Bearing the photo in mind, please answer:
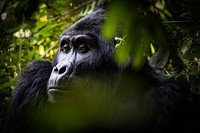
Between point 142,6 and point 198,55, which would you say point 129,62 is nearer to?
point 198,55

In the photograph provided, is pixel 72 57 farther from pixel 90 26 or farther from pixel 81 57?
pixel 90 26

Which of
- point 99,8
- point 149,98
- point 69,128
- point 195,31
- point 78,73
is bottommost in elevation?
point 69,128

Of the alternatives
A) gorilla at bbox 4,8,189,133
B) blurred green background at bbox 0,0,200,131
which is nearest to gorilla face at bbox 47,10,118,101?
gorilla at bbox 4,8,189,133

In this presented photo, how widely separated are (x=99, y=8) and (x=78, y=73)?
768mm

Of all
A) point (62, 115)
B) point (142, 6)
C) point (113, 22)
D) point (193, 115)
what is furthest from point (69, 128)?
point (113, 22)

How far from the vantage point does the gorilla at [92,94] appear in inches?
105

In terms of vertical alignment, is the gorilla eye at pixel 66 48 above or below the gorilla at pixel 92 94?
above

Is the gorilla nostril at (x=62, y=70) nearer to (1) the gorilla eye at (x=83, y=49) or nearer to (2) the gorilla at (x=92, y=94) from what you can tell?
(2) the gorilla at (x=92, y=94)

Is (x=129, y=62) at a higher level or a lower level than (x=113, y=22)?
lower

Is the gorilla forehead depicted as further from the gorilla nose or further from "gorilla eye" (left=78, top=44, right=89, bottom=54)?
the gorilla nose

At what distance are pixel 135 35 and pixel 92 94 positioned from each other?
1558mm

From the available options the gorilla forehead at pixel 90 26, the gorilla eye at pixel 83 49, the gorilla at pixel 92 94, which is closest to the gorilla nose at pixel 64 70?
the gorilla at pixel 92 94

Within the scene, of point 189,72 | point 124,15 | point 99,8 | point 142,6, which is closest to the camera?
point 124,15

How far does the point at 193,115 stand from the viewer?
2.68 metres
